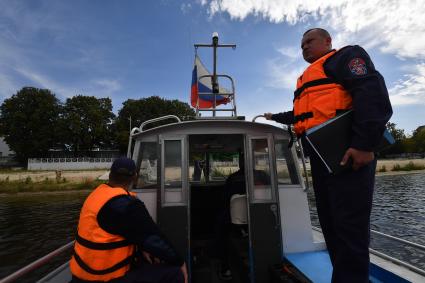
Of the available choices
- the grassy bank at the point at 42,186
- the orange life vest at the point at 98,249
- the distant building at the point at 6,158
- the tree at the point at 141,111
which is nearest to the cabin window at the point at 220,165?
the orange life vest at the point at 98,249

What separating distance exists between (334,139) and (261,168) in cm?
254

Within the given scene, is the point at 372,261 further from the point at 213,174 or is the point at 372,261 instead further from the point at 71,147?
the point at 71,147

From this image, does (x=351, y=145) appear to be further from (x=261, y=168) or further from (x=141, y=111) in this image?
(x=141, y=111)

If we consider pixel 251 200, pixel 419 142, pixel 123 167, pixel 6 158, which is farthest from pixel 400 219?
pixel 419 142

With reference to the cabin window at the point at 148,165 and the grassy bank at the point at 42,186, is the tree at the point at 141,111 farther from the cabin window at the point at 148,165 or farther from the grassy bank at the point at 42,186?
the cabin window at the point at 148,165

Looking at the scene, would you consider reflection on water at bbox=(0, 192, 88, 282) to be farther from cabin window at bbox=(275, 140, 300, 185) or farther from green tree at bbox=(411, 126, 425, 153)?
green tree at bbox=(411, 126, 425, 153)

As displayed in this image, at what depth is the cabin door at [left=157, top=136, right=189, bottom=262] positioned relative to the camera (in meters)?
4.37

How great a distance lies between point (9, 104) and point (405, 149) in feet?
388

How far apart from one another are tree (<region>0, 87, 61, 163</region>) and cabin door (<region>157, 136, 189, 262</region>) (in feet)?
227

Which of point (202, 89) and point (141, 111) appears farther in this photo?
point (141, 111)

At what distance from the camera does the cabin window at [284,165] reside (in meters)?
4.81

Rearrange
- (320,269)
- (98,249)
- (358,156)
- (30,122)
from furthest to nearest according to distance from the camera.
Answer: (30,122), (320,269), (98,249), (358,156)

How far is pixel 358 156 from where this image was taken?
2039 mm

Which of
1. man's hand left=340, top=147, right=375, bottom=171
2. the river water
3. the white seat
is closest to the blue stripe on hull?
the white seat
